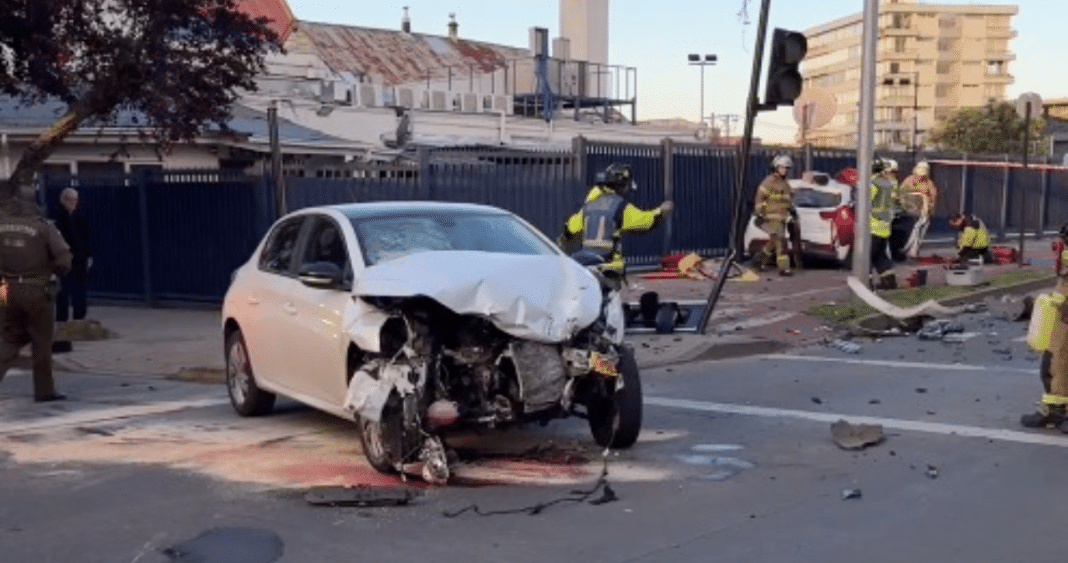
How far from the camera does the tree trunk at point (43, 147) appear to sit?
13.7 meters

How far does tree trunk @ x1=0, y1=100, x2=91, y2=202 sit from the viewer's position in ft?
44.8

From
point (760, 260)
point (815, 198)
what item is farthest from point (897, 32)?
point (760, 260)

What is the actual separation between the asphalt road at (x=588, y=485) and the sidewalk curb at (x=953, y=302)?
10.8ft

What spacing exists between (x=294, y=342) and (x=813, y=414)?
373 centimetres

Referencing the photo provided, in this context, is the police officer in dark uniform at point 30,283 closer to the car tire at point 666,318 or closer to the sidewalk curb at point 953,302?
the car tire at point 666,318

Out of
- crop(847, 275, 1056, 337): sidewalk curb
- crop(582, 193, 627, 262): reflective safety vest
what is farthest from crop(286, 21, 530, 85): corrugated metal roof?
crop(582, 193, 627, 262): reflective safety vest

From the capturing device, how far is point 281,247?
30.6 ft

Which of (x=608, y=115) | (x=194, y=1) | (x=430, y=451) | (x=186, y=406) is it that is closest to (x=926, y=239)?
(x=608, y=115)

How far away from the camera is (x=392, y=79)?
42.0 metres

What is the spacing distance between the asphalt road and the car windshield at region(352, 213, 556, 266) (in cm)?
127

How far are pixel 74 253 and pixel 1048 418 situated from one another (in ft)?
38.3

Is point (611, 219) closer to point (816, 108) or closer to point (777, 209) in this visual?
point (777, 209)

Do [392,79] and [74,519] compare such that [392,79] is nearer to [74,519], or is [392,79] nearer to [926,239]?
[926,239]

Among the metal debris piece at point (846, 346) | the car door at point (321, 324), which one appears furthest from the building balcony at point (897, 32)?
the car door at point (321, 324)
